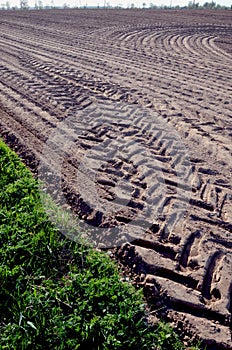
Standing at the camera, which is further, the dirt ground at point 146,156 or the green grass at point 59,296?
the dirt ground at point 146,156

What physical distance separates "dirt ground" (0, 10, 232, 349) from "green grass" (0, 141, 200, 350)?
0.89ft

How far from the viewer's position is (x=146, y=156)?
5.30 m

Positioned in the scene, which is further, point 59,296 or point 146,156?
point 146,156

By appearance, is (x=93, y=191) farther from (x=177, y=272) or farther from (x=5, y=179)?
(x=177, y=272)

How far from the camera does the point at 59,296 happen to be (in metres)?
3.14

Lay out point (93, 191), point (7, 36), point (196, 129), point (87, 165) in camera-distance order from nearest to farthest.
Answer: point (93, 191), point (87, 165), point (196, 129), point (7, 36)

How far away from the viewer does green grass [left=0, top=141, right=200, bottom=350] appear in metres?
2.80

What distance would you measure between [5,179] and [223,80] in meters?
6.08

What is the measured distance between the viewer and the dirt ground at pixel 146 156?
3.41 metres

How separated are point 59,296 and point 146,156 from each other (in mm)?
2702

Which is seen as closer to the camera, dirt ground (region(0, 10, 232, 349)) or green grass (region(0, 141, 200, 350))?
green grass (region(0, 141, 200, 350))

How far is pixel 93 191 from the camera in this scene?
4531mm

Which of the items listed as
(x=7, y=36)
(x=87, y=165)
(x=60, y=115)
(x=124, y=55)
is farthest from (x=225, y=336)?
(x=7, y=36)

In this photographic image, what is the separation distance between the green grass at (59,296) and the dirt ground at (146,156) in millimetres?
272
